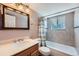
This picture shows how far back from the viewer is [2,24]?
135 cm

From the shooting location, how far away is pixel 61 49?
1.40 meters

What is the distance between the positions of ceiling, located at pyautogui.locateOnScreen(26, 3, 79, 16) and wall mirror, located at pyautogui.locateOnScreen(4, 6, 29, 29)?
197 mm

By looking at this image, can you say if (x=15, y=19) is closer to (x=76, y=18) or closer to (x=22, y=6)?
(x=22, y=6)

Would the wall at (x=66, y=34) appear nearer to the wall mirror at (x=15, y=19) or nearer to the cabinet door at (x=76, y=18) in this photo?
the cabinet door at (x=76, y=18)

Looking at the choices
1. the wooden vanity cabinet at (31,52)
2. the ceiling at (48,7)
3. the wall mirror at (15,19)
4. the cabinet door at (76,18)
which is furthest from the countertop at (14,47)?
the cabinet door at (76,18)

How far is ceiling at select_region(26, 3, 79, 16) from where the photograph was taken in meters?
1.34

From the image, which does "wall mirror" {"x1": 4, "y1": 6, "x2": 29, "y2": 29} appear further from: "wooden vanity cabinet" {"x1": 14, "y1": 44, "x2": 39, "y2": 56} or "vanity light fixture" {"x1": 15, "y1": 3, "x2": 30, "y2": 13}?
"wooden vanity cabinet" {"x1": 14, "y1": 44, "x2": 39, "y2": 56}

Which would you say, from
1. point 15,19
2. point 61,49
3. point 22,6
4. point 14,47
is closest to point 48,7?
point 22,6

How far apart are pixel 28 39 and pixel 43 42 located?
0.25 m

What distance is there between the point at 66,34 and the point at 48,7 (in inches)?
18.8

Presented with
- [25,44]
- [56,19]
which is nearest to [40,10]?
[56,19]

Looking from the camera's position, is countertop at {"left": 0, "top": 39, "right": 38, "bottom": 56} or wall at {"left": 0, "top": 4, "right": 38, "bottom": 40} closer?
countertop at {"left": 0, "top": 39, "right": 38, "bottom": 56}

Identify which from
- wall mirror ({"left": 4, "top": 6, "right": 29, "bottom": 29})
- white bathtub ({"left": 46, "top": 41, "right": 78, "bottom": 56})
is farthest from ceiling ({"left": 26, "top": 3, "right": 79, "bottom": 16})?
white bathtub ({"left": 46, "top": 41, "right": 78, "bottom": 56})

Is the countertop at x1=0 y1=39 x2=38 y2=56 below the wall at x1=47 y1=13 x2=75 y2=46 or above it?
below
